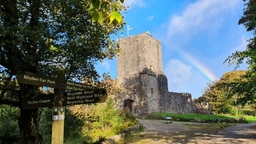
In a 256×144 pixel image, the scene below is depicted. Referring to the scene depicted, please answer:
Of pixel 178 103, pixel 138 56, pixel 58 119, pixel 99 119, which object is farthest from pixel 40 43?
pixel 178 103

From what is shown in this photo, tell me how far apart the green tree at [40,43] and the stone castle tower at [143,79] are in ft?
72.4

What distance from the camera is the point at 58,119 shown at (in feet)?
13.9

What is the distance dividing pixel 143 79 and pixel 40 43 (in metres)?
24.4

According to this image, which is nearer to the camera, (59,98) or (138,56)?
(59,98)

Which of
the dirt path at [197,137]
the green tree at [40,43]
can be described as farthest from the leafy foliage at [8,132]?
→ the dirt path at [197,137]

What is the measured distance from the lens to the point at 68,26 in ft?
19.0

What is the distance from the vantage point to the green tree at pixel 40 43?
489cm

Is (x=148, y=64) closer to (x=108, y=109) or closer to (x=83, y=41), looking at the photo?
(x=108, y=109)

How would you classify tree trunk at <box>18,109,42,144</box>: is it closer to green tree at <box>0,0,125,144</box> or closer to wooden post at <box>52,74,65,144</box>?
green tree at <box>0,0,125,144</box>

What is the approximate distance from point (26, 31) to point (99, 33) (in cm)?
207

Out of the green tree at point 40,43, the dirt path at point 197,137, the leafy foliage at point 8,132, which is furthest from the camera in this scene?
the dirt path at point 197,137

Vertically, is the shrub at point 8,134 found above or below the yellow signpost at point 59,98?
below

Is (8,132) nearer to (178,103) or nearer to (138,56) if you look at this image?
(138,56)

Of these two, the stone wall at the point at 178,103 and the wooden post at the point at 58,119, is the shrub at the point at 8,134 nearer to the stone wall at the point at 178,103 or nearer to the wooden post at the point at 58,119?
the wooden post at the point at 58,119
